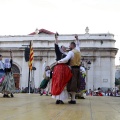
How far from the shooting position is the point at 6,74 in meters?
12.8

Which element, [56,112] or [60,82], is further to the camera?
[60,82]

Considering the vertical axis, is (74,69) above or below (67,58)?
below

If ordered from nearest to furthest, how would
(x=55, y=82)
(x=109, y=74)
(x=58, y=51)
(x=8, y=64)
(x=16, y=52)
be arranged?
1. (x=55, y=82)
2. (x=58, y=51)
3. (x=8, y=64)
4. (x=109, y=74)
5. (x=16, y=52)

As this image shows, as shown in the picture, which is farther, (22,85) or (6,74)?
(22,85)

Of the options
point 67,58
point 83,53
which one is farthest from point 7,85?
point 83,53

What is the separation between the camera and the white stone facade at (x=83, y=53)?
39.8m

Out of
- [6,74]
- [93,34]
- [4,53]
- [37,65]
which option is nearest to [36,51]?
[37,65]

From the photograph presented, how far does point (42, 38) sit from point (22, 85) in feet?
22.8

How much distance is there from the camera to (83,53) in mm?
40281

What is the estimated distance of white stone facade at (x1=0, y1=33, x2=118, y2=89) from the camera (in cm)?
3975

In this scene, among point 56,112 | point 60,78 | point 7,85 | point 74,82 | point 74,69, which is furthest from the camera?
point 7,85

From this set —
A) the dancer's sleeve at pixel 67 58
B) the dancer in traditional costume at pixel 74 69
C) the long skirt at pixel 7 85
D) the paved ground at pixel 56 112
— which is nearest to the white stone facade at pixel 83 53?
the long skirt at pixel 7 85

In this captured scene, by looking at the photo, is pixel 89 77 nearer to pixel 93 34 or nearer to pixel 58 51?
pixel 93 34

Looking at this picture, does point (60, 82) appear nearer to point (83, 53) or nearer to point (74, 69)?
point (74, 69)
